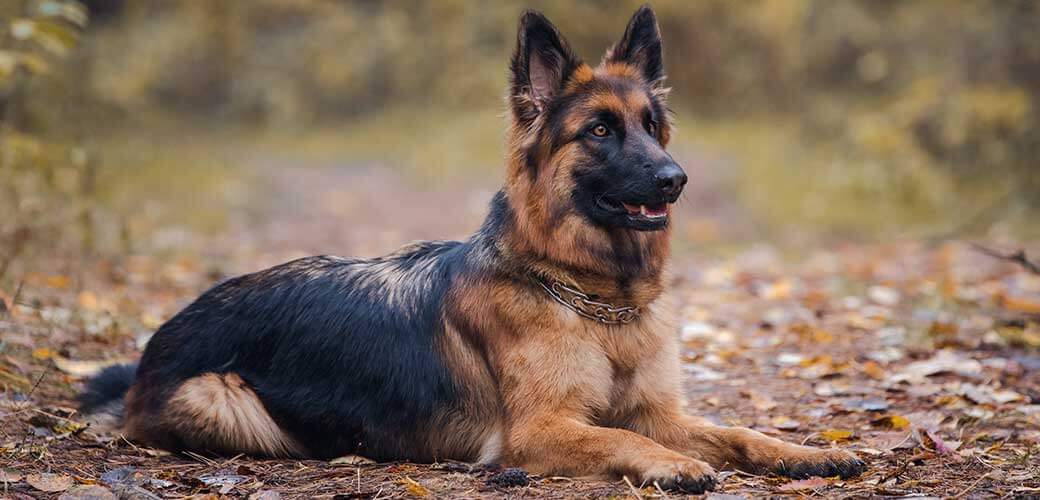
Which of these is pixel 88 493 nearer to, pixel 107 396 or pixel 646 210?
pixel 107 396

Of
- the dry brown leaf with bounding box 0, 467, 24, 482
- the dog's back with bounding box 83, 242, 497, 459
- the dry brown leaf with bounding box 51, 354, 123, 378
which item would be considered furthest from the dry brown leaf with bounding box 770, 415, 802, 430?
the dry brown leaf with bounding box 51, 354, 123, 378

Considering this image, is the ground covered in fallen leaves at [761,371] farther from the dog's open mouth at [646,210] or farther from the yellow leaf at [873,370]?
the dog's open mouth at [646,210]

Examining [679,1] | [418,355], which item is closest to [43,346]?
[418,355]

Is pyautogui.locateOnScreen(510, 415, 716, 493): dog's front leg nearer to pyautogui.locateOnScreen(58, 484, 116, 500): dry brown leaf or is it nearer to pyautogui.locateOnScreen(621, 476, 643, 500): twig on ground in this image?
pyautogui.locateOnScreen(621, 476, 643, 500): twig on ground

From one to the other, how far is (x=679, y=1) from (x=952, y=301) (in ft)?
40.6

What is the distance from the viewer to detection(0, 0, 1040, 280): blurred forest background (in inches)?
397

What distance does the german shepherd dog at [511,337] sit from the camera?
409cm

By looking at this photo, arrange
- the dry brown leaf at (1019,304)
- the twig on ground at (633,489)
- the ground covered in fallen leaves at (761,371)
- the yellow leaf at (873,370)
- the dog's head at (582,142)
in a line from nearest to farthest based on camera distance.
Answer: the twig on ground at (633,489) → the ground covered in fallen leaves at (761,371) → the dog's head at (582,142) → the yellow leaf at (873,370) → the dry brown leaf at (1019,304)

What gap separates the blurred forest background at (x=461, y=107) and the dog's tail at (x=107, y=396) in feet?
5.10

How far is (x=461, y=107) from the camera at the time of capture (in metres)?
21.4

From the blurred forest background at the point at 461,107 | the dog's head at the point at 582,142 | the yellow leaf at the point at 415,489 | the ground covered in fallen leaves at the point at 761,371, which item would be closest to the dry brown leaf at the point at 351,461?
the ground covered in fallen leaves at the point at 761,371

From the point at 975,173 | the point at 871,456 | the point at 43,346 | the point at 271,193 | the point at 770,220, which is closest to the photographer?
the point at 871,456

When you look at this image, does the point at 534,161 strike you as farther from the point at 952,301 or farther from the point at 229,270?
the point at 229,270

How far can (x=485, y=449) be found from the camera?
13.6 feet
